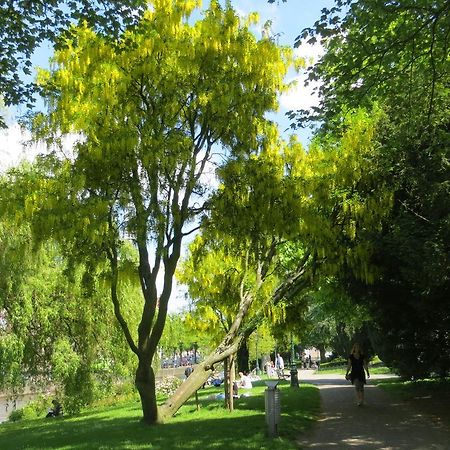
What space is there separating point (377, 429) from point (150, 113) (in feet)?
27.6

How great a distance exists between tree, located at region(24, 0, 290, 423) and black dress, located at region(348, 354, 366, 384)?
636 cm

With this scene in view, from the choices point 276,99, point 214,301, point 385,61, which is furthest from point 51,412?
point 385,61

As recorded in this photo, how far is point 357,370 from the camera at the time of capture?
15.5 m

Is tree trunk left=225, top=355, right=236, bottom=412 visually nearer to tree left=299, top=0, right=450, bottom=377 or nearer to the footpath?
the footpath

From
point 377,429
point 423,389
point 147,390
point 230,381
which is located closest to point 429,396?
point 423,389

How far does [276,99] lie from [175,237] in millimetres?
4185

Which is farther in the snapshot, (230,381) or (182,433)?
(230,381)

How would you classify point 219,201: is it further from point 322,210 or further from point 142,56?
point 142,56

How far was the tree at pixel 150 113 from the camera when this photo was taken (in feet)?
40.0

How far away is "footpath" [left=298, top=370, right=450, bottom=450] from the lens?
9.61 m

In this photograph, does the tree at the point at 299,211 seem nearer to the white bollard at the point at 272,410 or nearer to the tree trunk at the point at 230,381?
the tree trunk at the point at 230,381

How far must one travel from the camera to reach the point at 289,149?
47.3ft

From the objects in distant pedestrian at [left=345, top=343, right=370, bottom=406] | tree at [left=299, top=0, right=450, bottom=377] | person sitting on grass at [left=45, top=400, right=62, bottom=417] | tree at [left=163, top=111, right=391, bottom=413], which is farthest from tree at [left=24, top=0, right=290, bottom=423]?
person sitting on grass at [left=45, top=400, right=62, bottom=417]

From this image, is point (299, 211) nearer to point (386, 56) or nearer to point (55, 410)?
point (386, 56)
